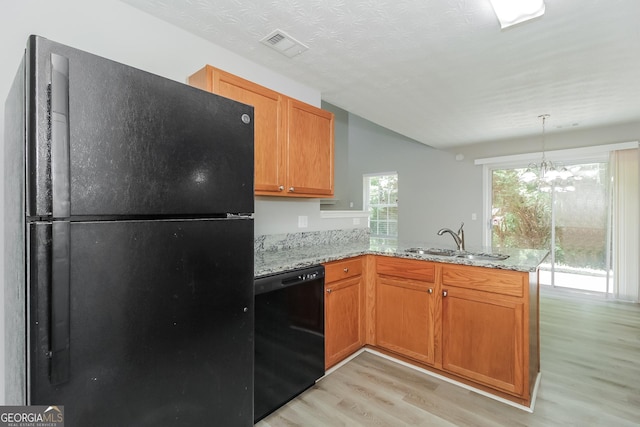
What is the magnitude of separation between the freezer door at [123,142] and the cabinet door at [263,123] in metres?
0.83

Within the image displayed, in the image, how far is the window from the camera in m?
6.39

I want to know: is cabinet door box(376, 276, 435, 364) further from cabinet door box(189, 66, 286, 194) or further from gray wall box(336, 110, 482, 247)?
gray wall box(336, 110, 482, 247)

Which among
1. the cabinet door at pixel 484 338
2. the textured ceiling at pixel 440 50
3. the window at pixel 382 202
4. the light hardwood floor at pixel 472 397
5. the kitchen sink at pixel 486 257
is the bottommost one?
the light hardwood floor at pixel 472 397

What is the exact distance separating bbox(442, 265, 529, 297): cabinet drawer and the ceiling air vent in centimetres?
188

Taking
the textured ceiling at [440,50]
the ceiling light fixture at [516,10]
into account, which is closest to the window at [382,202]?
the textured ceiling at [440,50]

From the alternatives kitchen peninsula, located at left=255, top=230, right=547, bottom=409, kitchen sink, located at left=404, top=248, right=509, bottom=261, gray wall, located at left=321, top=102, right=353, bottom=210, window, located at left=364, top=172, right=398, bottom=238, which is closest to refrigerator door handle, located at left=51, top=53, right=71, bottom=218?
kitchen peninsula, located at left=255, top=230, right=547, bottom=409

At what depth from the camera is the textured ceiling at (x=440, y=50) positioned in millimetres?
1689

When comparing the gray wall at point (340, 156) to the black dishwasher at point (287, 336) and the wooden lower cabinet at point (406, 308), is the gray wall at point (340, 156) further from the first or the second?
the black dishwasher at point (287, 336)

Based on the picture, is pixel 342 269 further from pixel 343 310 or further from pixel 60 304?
pixel 60 304

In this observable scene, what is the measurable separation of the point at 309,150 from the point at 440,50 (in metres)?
1.18

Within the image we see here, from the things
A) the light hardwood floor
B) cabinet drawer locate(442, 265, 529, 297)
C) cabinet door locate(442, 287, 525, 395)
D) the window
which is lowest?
the light hardwood floor

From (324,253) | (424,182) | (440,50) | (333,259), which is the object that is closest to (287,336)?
(333,259)

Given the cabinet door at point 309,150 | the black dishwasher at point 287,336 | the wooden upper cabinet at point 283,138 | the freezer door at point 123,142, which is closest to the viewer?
the freezer door at point 123,142

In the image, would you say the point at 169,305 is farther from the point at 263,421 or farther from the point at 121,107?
the point at 263,421
